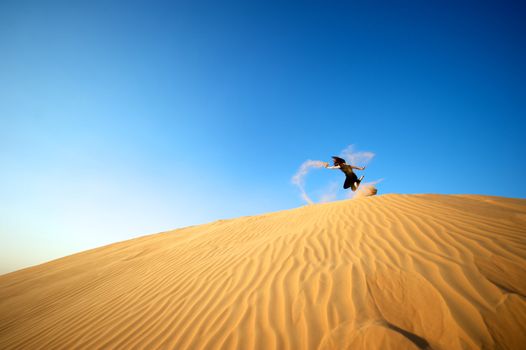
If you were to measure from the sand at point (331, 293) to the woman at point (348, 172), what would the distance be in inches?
173

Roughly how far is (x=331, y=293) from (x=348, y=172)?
831 cm

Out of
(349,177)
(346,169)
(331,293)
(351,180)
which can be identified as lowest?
(331,293)

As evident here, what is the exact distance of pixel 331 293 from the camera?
2574mm

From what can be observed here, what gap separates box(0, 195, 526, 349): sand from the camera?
1.97 meters

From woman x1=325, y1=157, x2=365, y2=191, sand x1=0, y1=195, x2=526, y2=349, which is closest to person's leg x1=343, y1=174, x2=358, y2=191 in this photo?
woman x1=325, y1=157, x2=365, y2=191

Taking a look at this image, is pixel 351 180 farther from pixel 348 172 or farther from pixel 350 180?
pixel 348 172

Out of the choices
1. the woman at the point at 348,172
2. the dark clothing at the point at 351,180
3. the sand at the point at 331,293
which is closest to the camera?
the sand at the point at 331,293

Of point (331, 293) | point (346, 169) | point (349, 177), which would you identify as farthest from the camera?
point (349, 177)

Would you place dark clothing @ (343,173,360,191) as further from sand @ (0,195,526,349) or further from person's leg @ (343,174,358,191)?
sand @ (0,195,526,349)

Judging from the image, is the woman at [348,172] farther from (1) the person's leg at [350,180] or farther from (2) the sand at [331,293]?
(2) the sand at [331,293]

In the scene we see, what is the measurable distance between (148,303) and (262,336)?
2328 mm

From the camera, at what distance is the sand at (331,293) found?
197 centimetres

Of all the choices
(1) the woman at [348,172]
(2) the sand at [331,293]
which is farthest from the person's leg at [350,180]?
(2) the sand at [331,293]

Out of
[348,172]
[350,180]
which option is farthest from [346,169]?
[350,180]
